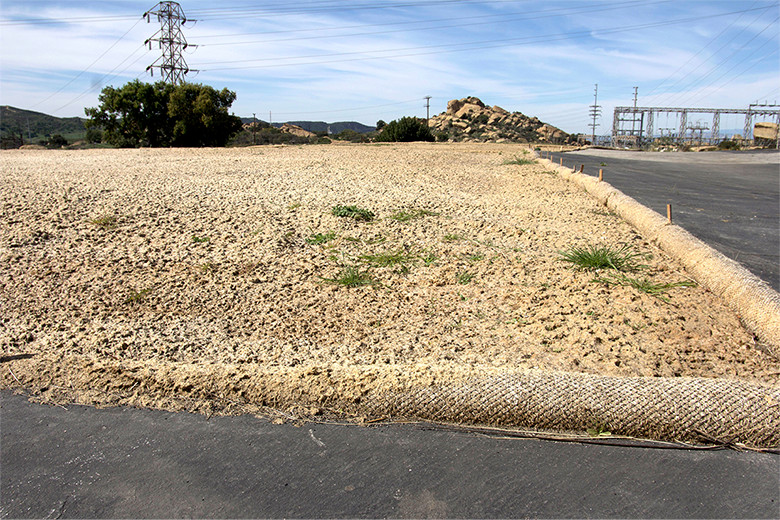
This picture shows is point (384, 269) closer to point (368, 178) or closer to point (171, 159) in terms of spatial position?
point (368, 178)

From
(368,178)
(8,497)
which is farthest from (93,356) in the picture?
(368,178)

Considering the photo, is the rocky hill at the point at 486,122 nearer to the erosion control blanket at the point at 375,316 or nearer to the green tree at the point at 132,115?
the green tree at the point at 132,115

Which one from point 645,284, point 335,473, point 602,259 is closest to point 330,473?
point 335,473

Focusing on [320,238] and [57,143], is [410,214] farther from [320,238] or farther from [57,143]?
[57,143]

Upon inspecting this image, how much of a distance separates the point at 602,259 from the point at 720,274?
0.89 metres

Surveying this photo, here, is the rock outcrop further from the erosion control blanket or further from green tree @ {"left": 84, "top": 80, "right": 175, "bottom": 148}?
the erosion control blanket

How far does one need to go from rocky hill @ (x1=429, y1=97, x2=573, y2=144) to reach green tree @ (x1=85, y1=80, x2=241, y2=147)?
105 ft

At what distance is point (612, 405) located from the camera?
2.49 metres

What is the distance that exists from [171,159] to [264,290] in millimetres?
10102

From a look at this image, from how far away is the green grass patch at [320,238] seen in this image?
5.35 m

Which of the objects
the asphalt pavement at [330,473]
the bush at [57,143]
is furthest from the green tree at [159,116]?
the asphalt pavement at [330,473]

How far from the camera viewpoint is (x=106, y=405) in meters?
2.63

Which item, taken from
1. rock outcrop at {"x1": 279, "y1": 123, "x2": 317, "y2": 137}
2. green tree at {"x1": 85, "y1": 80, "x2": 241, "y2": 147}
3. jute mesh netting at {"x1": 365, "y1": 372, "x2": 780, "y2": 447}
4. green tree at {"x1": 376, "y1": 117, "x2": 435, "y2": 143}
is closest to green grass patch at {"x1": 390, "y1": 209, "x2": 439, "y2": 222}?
jute mesh netting at {"x1": 365, "y1": 372, "x2": 780, "y2": 447}

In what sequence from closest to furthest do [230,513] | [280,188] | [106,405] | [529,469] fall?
[230,513], [529,469], [106,405], [280,188]
